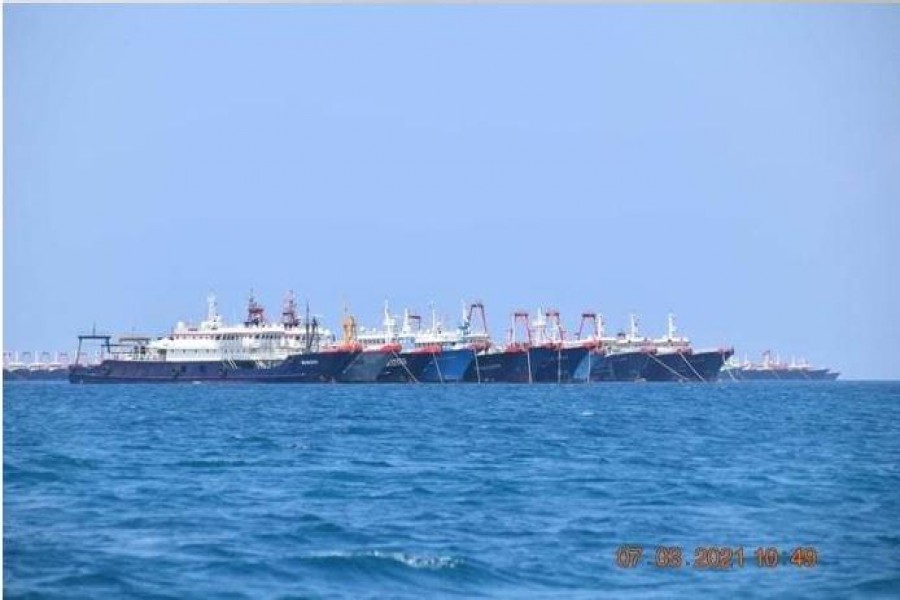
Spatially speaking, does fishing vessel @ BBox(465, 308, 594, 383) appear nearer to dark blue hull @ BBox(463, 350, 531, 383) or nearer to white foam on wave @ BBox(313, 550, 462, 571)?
dark blue hull @ BBox(463, 350, 531, 383)

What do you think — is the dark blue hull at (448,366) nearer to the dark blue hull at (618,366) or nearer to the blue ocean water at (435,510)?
the dark blue hull at (618,366)

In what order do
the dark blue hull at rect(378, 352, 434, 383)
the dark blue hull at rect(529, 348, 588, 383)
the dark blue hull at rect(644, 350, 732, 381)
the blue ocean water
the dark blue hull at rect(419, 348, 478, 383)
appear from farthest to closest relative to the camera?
the dark blue hull at rect(644, 350, 732, 381)
the dark blue hull at rect(529, 348, 588, 383)
the dark blue hull at rect(419, 348, 478, 383)
the dark blue hull at rect(378, 352, 434, 383)
the blue ocean water

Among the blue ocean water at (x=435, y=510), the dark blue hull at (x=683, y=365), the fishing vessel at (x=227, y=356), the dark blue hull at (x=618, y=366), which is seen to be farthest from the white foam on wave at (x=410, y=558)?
the dark blue hull at (x=683, y=365)

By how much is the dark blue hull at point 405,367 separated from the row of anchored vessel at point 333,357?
0.25 feet

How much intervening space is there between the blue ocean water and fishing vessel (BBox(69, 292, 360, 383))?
2156 inches

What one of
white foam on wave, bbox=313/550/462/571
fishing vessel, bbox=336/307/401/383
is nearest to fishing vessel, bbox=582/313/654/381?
fishing vessel, bbox=336/307/401/383

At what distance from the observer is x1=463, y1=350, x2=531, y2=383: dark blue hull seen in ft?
359

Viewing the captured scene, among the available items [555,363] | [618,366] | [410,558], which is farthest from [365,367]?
[410,558]

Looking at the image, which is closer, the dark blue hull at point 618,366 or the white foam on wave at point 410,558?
the white foam on wave at point 410,558

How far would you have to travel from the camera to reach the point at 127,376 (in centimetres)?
10719

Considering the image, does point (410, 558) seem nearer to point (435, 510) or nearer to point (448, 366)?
point (435, 510)

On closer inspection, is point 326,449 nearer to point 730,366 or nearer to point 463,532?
point 463,532

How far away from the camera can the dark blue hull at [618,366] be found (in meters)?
121

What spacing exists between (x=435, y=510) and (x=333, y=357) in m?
75.8
